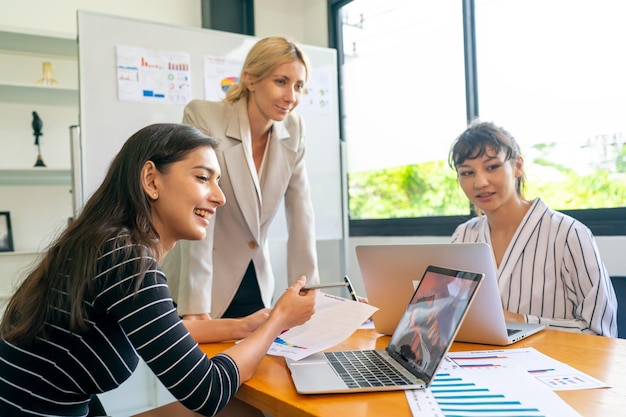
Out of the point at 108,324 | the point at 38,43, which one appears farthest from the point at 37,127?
the point at 108,324

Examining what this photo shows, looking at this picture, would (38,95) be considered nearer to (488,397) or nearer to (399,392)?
(399,392)

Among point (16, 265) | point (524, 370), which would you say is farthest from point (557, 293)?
point (16, 265)

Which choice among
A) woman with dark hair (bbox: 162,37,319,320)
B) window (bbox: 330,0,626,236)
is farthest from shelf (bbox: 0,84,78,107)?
window (bbox: 330,0,626,236)

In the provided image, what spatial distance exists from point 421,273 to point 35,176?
2.43 meters

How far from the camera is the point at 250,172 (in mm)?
1809

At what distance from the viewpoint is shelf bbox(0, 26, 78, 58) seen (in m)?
2.73

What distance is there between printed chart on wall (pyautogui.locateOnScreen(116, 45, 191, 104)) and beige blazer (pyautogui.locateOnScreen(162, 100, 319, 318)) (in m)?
0.92

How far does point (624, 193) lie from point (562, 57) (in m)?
0.63

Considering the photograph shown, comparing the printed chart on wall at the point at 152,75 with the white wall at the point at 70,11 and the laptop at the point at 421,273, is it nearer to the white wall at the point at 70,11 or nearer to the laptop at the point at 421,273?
the white wall at the point at 70,11

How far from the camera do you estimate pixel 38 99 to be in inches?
116

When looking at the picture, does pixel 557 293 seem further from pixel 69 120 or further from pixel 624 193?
pixel 69 120

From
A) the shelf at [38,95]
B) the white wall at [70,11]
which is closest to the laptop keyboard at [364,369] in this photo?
the shelf at [38,95]

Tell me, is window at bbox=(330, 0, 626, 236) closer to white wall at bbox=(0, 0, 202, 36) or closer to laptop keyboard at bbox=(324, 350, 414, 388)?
white wall at bbox=(0, 0, 202, 36)

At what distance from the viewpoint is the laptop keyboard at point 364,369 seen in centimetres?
87
